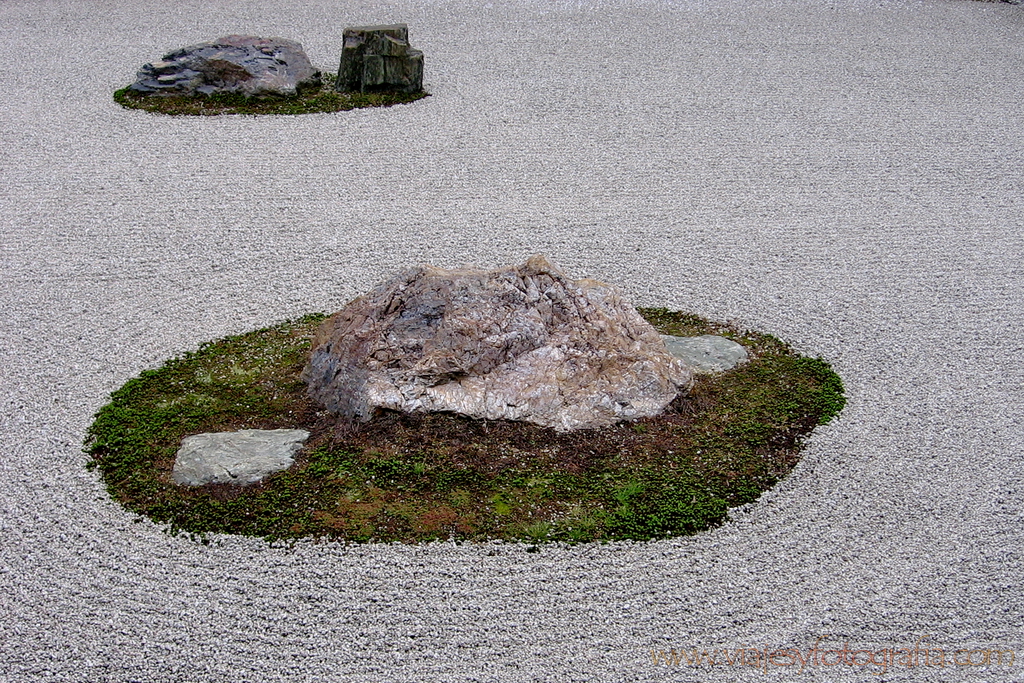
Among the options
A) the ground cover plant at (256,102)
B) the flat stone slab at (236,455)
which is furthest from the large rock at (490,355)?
the ground cover plant at (256,102)

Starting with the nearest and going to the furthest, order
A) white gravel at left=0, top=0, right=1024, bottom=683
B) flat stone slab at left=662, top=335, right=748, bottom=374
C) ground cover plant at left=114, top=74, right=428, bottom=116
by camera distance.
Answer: white gravel at left=0, top=0, right=1024, bottom=683
flat stone slab at left=662, top=335, right=748, bottom=374
ground cover plant at left=114, top=74, right=428, bottom=116

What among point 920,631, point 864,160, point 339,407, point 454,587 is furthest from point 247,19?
point 920,631

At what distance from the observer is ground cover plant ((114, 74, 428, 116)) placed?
1066 cm

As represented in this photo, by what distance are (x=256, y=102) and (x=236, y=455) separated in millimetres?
6671

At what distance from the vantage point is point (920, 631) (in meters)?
4.18

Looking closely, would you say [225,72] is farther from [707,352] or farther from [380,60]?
[707,352]

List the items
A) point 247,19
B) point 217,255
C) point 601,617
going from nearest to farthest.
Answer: point 601,617 → point 217,255 → point 247,19

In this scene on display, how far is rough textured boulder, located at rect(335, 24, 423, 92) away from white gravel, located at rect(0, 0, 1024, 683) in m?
0.46

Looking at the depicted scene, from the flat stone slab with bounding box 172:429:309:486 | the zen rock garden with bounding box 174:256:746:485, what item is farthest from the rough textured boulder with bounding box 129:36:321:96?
the flat stone slab with bounding box 172:429:309:486

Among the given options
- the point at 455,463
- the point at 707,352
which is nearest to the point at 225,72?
the point at 707,352

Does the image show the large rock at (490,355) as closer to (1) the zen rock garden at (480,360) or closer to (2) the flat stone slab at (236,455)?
(1) the zen rock garden at (480,360)

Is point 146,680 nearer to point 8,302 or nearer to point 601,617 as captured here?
point 601,617

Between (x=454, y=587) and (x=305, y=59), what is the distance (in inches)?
332

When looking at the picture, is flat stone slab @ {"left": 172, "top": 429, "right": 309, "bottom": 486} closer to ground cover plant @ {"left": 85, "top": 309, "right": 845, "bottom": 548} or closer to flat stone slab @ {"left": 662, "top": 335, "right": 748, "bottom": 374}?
ground cover plant @ {"left": 85, "top": 309, "right": 845, "bottom": 548}
